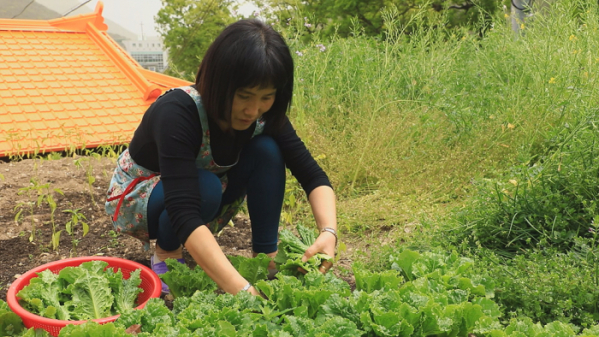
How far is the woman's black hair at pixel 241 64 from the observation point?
5.73 feet

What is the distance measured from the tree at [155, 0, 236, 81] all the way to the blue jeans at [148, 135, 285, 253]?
14.5 metres

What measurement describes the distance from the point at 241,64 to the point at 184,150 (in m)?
0.38

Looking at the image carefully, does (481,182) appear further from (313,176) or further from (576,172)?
(313,176)

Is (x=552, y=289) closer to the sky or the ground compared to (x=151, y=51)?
closer to the sky

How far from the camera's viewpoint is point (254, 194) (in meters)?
2.24

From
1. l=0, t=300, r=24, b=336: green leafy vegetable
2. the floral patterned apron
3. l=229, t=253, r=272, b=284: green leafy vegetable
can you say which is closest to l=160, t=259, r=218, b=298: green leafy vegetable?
l=229, t=253, r=272, b=284: green leafy vegetable

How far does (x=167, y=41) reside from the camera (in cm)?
1681

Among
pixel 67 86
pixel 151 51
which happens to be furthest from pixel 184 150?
pixel 151 51

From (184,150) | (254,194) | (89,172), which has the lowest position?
(89,172)

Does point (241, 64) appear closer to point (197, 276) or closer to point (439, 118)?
point (197, 276)

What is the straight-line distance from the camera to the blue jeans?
83.5 inches

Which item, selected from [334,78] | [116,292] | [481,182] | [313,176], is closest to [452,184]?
[481,182]

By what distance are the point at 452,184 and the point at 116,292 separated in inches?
80.6

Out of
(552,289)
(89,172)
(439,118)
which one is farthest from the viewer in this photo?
(439,118)
